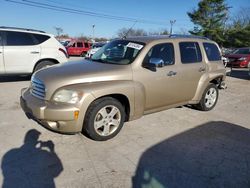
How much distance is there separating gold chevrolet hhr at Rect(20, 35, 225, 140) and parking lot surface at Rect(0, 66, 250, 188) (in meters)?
0.35

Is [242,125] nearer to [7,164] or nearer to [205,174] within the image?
[205,174]

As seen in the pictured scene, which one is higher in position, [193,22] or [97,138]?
[193,22]

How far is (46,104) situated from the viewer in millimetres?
3455

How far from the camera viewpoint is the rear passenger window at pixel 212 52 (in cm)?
547

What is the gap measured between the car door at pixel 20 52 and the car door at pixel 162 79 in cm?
502

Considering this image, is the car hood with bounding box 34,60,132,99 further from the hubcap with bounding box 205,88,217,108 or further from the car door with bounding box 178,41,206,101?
the hubcap with bounding box 205,88,217,108

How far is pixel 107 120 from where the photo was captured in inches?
151

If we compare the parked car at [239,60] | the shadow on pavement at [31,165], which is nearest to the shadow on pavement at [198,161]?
the shadow on pavement at [31,165]

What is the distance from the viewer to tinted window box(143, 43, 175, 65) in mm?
4324

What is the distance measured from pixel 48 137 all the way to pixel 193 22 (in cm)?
4481

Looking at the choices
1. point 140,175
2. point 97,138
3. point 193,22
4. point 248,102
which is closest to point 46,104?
point 97,138

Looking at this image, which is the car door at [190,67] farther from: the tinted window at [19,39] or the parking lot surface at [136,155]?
the tinted window at [19,39]

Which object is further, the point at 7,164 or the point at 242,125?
the point at 242,125

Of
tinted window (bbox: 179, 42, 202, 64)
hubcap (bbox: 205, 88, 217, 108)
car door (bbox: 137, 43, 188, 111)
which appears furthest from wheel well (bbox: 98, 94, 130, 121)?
hubcap (bbox: 205, 88, 217, 108)
